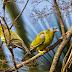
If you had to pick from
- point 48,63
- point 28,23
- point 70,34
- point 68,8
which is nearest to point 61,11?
point 68,8

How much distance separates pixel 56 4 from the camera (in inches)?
30.8

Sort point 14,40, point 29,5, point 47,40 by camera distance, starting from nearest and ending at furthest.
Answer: point 14,40
point 47,40
point 29,5

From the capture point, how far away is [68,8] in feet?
2.57

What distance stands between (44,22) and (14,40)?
40 centimetres

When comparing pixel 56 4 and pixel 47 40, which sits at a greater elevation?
pixel 56 4

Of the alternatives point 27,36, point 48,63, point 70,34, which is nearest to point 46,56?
point 48,63

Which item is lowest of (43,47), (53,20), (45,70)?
(45,70)

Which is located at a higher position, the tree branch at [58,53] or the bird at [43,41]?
the bird at [43,41]

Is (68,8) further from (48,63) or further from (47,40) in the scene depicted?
(48,63)

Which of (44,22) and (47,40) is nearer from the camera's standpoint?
(47,40)

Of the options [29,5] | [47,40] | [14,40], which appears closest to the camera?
[14,40]

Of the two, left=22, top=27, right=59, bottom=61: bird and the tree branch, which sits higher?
left=22, top=27, right=59, bottom=61: bird

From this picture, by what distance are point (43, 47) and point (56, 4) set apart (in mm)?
257

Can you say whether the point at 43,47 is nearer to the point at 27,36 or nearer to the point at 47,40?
the point at 47,40
